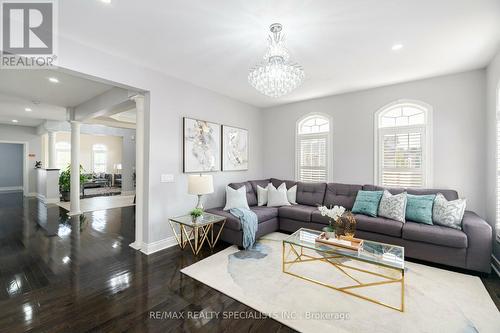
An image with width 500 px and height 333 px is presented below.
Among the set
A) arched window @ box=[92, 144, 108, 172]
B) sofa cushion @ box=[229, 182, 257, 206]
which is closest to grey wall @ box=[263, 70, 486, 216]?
sofa cushion @ box=[229, 182, 257, 206]

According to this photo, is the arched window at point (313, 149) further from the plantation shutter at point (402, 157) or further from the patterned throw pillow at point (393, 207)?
the patterned throw pillow at point (393, 207)

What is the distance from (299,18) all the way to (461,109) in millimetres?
3224

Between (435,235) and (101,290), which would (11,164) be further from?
(435,235)

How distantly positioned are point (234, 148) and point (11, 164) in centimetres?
1151

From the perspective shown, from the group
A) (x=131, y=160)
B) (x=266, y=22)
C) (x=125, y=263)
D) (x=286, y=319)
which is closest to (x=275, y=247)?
(x=286, y=319)

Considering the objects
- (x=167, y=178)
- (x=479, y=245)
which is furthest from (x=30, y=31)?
(x=479, y=245)

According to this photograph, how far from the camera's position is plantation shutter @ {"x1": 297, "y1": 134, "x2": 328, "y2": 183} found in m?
4.93

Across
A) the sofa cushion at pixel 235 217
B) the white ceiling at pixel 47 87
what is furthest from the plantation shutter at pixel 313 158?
the white ceiling at pixel 47 87

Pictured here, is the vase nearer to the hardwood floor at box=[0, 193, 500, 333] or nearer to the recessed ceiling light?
the hardwood floor at box=[0, 193, 500, 333]

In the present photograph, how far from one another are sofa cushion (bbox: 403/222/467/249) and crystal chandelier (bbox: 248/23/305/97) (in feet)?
8.27

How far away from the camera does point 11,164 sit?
9984 mm

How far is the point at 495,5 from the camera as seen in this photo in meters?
2.03

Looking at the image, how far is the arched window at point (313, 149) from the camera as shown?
491 cm

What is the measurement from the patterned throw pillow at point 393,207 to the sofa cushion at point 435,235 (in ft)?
0.65
